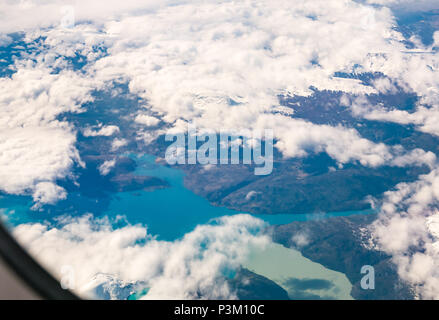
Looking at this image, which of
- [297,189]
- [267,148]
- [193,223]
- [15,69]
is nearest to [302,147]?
[267,148]

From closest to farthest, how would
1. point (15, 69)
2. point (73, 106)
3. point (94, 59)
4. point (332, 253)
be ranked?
point (332, 253) → point (73, 106) → point (15, 69) → point (94, 59)

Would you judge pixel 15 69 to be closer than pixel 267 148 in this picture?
No

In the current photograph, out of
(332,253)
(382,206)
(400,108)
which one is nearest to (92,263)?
(332,253)

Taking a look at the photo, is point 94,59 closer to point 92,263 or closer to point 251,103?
point 251,103

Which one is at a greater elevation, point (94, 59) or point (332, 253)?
point (94, 59)

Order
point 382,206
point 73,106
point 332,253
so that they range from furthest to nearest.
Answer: point 73,106 → point 382,206 → point 332,253
